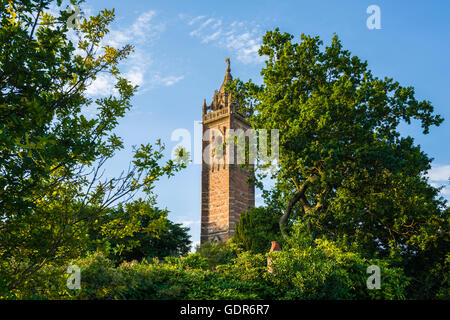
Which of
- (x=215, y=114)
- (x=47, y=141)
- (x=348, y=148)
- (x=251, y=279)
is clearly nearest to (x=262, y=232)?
(x=348, y=148)

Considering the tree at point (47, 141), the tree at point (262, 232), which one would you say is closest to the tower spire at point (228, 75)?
the tree at point (262, 232)

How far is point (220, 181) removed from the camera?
1826 inches

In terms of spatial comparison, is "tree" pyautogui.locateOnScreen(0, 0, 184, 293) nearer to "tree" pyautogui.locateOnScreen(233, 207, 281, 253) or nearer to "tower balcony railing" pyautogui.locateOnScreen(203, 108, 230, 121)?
"tree" pyautogui.locateOnScreen(233, 207, 281, 253)

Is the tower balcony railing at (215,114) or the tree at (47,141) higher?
the tower balcony railing at (215,114)

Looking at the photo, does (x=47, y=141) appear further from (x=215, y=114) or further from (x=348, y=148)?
(x=215, y=114)

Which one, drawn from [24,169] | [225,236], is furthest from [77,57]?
[225,236]

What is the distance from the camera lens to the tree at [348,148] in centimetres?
1798

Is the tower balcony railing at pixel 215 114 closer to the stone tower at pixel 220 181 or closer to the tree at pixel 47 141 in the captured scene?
the stone tower at pixel 220 181

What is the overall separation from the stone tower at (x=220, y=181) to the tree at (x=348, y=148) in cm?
2126

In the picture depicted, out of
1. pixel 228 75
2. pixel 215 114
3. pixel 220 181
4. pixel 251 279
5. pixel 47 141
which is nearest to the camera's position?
pixel 47 141

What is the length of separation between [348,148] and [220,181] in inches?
1129

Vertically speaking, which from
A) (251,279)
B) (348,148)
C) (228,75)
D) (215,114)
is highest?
(228,75)

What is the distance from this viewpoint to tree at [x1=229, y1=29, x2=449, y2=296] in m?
18.0

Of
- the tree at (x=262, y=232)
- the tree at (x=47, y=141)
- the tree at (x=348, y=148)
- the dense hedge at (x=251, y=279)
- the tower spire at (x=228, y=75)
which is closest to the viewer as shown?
the tree at (x=47, y=141)
